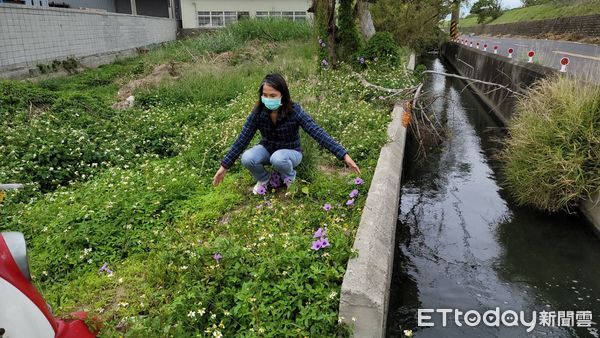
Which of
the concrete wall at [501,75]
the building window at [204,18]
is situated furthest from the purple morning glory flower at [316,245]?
the building window at [204,18]

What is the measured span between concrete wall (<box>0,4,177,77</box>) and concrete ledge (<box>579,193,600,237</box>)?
1232 centimetres

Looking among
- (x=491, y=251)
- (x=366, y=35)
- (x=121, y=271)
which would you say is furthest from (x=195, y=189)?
(x=366, y=35)

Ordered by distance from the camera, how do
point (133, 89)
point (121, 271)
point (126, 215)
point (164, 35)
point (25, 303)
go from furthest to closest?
point (164, 35)
point (133, 89)
point (126, 215)
point (121, 271)
point (25, 303)

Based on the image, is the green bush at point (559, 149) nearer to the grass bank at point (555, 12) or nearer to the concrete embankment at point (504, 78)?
the concrete embankment at point (504, 78)

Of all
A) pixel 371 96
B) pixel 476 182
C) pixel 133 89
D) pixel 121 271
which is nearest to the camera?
pixel 121 271

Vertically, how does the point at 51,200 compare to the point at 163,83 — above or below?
below

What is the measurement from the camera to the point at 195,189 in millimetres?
4781

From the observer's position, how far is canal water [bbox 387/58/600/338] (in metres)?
3.80

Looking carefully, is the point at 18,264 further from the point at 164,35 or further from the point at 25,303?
the point at 164,35

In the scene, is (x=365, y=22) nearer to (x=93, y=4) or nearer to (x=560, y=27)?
(x=93, y=4)

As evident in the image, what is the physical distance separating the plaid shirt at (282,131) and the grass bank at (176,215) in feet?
1.54

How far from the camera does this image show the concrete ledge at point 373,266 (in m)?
2.62

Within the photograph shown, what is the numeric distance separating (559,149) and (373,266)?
361 cm

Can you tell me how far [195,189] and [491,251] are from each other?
3.51 m
